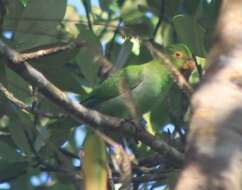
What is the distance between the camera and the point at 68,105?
2.07 m

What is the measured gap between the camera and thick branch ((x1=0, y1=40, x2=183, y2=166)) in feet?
6.64

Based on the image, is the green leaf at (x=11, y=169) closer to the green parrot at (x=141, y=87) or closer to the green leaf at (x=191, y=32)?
the green parrot at (x=141, y=87)

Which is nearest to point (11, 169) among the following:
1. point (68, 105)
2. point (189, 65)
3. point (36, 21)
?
point (36, 21)

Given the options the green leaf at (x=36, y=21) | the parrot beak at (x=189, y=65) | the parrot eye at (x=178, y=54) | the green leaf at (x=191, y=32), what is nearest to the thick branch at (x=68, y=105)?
the green leaf at (x=191, y=32)

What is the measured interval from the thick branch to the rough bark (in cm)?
86

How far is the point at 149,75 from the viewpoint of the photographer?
4207 millimetres

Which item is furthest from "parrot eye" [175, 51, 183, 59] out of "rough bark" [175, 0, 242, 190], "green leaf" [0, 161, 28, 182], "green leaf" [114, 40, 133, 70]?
"rough bark" [175, 0, 242, 190]

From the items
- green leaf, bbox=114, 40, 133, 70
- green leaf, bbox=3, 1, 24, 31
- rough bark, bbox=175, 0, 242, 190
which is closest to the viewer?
rough bark, bbox=175, 0, 242, 190

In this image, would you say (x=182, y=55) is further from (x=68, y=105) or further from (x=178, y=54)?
(x=68, y=105)

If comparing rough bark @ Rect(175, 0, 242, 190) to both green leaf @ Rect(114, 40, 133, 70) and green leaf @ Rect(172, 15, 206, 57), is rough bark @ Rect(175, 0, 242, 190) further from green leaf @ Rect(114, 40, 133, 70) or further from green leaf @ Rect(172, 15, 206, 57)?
green leaf @ Rect(114, 40, 133, 70)

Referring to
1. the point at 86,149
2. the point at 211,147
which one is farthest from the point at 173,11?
the point at 211,147

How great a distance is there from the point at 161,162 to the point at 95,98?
4.46 ft

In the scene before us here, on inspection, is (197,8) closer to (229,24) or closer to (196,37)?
(196,37)

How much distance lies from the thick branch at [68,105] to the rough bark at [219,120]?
862 mm
